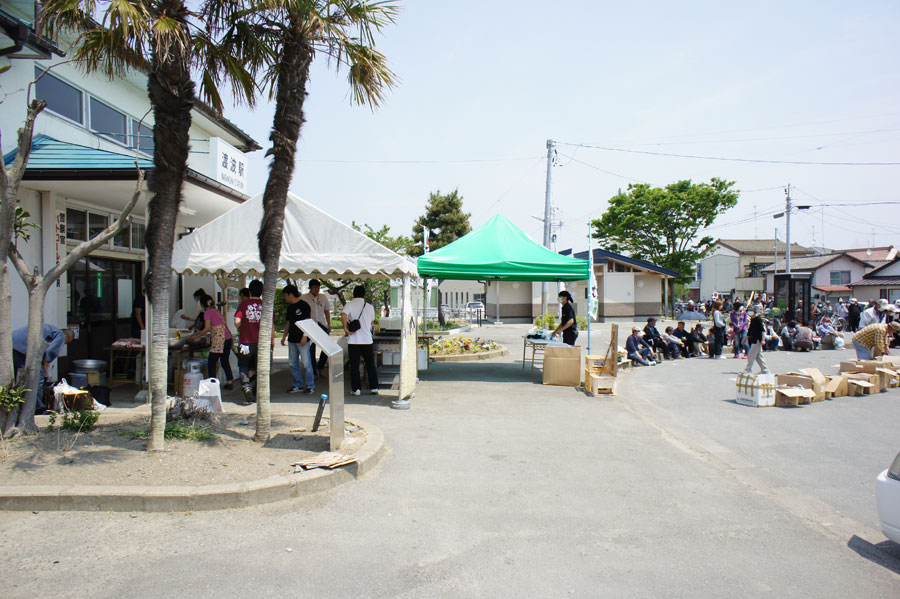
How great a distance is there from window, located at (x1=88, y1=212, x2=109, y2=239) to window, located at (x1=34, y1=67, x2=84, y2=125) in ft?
6.69

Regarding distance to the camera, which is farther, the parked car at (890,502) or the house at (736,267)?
the house at (736,267)

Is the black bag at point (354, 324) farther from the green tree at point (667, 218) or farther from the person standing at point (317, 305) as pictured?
the green tree at point (667, 218)

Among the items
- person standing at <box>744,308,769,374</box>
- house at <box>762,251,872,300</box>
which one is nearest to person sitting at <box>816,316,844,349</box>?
person standing at <box>744,308,769,374</box>

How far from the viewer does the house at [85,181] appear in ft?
27.3

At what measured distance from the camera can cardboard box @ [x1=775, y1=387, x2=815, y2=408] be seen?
965 cm

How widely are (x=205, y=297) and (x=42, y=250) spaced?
2485mm

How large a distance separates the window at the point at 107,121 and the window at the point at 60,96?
1.43ft

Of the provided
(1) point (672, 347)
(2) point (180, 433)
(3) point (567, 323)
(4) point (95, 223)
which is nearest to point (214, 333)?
(2) point (180, 433)

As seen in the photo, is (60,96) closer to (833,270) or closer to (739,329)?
(739,329)

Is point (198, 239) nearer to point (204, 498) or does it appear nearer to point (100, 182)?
point (100, 182)

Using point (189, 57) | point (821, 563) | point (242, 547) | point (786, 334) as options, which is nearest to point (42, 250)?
point (189, 57)

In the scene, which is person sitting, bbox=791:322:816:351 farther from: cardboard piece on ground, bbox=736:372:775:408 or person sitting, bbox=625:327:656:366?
cardboard piece on ground, bbox=736:372:775:408

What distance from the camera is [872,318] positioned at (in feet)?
50.8

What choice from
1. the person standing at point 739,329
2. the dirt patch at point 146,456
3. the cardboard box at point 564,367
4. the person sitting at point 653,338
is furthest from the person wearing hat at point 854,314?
the dirt patch at point 146,456
